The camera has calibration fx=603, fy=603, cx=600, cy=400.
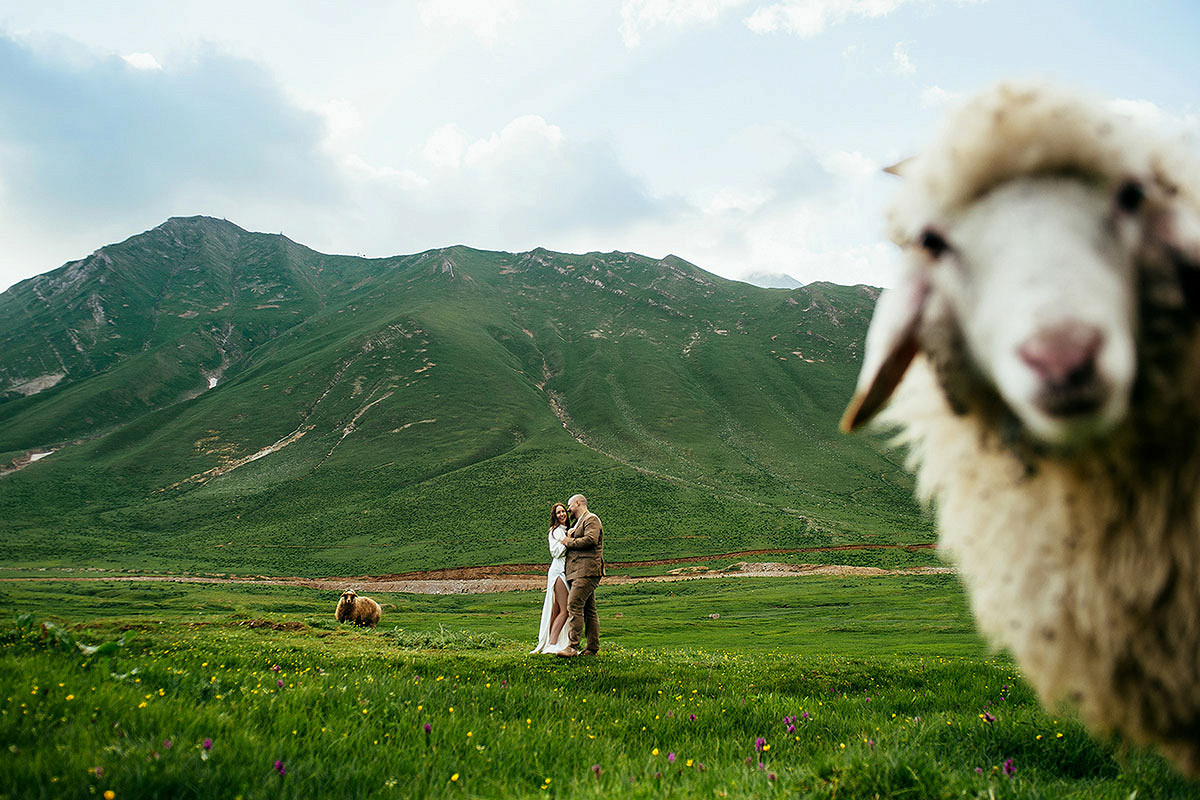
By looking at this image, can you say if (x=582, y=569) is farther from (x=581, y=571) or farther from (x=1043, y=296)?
(x=1043, y=296)

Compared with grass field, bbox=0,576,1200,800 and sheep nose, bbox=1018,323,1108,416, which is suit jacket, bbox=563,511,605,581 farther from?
sheep nose, bbox=1018,323,1108,416

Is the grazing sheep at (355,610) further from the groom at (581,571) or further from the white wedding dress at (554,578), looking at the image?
the groom at (581,571)

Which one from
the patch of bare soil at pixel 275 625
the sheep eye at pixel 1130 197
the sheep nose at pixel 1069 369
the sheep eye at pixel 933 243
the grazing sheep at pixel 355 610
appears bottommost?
the grazing sheep at pixel 355 610

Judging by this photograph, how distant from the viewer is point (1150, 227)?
205cm

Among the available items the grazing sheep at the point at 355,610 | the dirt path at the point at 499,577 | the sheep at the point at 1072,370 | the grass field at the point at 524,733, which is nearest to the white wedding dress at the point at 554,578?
the grass field at the point at 524,733

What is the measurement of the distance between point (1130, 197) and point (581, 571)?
11.2m

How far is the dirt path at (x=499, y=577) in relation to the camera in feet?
199

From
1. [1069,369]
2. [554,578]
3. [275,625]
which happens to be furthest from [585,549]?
[275,625]

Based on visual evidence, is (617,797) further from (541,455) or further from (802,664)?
(541,455)

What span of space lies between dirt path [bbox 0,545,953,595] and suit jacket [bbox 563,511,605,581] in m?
49.9

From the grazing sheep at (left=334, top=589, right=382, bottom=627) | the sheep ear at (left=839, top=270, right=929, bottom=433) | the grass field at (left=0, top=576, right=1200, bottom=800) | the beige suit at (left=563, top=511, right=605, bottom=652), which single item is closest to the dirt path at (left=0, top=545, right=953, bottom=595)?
the grazing sheep at (left=334, top=589, right=382, bottom=627)

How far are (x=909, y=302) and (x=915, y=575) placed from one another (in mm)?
60133

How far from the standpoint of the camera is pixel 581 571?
482 inches

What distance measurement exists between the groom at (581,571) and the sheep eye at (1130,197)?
34.6 feet
